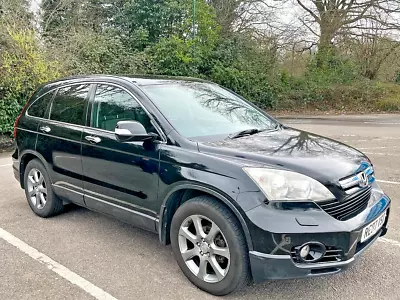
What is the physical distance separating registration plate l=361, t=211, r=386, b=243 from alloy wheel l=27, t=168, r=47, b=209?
11.0ft

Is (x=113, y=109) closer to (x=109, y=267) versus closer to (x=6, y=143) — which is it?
(x=109, y=267)

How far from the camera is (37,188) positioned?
14.5ft

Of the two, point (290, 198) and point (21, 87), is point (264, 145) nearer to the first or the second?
point (290, 198)

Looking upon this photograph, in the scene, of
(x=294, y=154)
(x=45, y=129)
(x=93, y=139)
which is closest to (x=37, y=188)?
(x=45, y=129)

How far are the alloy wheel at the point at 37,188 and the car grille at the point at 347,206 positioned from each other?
3.16 metres

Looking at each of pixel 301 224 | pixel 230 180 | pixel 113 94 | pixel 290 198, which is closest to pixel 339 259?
pixel 301 224

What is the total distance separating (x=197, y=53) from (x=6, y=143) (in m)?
9.91

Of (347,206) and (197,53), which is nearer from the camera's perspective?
(347,206)

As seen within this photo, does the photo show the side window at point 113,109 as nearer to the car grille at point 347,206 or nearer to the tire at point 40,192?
the tire at point 40,192

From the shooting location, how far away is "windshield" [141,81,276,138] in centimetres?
330

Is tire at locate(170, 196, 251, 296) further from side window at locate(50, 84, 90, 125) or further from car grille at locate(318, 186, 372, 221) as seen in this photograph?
side window at locate(50, 84, 90, 125)

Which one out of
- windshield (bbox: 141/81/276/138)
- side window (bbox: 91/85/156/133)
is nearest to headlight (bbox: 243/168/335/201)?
windshield (bbox: 141/81/276/138)

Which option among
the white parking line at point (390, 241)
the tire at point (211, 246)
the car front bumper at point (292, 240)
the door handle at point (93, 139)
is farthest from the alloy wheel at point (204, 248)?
the white parking line at point (390, 241)

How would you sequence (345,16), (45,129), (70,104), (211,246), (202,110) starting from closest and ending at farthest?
(211,246) → (202,110) → (70,104) → (45,129) → (345,16)
